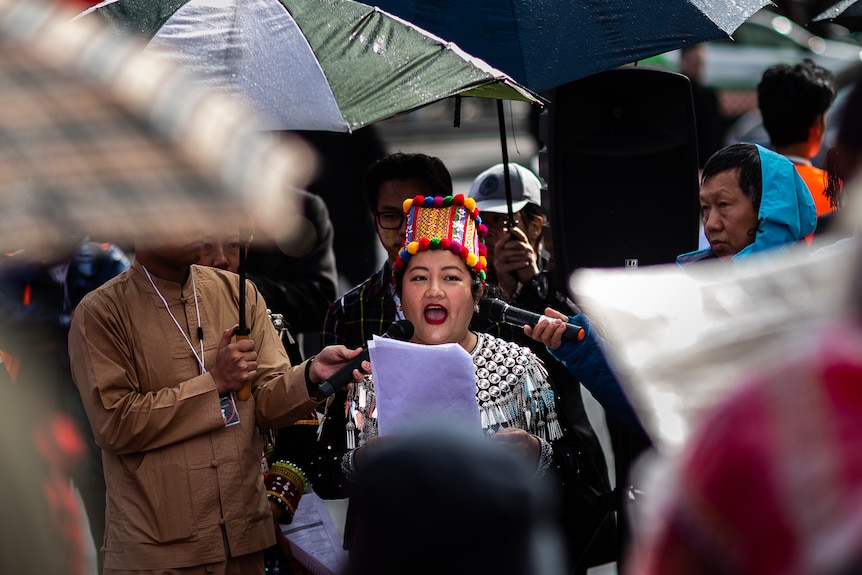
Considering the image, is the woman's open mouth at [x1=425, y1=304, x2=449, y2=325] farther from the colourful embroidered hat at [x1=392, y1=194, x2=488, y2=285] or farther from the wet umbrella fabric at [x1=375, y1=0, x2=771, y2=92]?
the wet umbrella fabric at [x1=375, y1=0, x2=771, y2=92]

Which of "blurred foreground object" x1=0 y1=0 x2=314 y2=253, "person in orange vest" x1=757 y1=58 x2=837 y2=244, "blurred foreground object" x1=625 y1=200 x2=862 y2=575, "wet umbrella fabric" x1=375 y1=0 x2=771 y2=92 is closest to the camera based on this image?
"blurred foreground object" x1=625 y1=200 x2=862 y2=575

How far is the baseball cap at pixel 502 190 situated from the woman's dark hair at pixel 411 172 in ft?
2.33

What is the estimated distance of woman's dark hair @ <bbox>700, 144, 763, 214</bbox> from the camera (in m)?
3.86

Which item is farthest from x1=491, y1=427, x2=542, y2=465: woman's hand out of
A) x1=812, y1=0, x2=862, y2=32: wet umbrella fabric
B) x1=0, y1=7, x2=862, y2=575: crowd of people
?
x1=812, y1=0, x2=862, y2=32: wet umbrella fabric

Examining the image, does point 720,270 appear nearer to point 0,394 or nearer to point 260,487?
point 0,394

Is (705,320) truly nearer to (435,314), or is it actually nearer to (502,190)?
(435,314)

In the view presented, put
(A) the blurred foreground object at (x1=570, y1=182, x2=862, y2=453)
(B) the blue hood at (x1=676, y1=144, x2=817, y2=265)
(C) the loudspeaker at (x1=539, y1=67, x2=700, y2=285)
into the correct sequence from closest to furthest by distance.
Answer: (A) the blurred foreground object at (x1=570, y1=182, x2=862, y2=453) → (B) the blue hood at (x1=676, y1=144, x2=817, y2=265) → (C) the loudspeaker at (x1=539, y1=67, x2=700, y2=285)

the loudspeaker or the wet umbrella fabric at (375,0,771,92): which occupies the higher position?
the wet umbrella fabric at (375,0,771,92)

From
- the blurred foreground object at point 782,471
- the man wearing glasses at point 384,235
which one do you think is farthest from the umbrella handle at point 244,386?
the blurred foreground object at point 782,471

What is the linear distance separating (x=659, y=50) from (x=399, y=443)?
3.35 meters

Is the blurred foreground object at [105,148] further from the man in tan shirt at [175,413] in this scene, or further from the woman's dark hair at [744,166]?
the woman's dark hair at [744,166]

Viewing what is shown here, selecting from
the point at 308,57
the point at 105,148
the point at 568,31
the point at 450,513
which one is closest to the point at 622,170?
the point at 568,31

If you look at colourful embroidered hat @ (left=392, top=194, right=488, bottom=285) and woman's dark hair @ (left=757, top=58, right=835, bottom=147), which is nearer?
colourful embroidered hat @ (left=392, top=194, right=488, bottom=285)

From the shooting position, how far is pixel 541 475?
3381 mm
